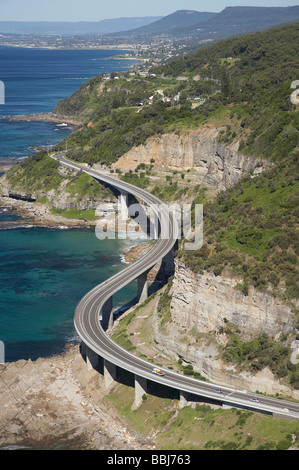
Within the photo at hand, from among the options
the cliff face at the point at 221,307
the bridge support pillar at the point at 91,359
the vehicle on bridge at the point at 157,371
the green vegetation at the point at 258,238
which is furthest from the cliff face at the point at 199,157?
the vehicle on bridge at the point at 157,371

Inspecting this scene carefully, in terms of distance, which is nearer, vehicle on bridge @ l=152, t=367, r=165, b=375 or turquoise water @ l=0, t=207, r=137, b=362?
vehicle on bridge @ l=152, t=367, r=165, b=375

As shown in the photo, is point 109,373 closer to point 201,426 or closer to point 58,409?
point 58,409

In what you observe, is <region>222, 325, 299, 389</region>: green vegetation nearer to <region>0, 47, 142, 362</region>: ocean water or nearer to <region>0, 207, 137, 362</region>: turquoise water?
<region>0, 47, 142, 362</region>: ocean water

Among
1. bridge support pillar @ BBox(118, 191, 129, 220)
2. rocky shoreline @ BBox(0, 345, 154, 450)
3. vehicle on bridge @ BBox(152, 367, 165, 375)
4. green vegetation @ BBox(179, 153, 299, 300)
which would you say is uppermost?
green vegetation @ BBox(179, 153, 299, 300)

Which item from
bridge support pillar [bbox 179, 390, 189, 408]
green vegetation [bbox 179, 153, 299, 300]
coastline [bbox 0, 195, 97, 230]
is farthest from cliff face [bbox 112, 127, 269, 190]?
bridge support pillar [bbox 179, 390, 189, 408]

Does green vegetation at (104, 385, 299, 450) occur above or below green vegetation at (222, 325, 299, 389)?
below

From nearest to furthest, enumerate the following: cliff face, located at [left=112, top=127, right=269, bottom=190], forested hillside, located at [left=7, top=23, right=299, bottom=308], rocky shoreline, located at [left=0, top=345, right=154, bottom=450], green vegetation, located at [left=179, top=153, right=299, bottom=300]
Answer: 1. rocky shoreline, located at [left=0, top=345, right=154, bottom=450]
2. green vegetation, located at [left=179, top=153, right=299, bottom=300]
3. forested hillside, located at [left=7, top=23, right=299, bottom=308]
4. cliff face, located at [left=112, top=127, right=269, bottom=190]

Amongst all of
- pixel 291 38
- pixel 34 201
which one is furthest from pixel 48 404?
pixel 291 38

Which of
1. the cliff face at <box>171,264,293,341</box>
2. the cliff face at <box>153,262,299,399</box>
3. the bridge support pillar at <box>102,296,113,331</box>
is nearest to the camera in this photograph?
the cliff face at <box>153,262,299,399</box>
